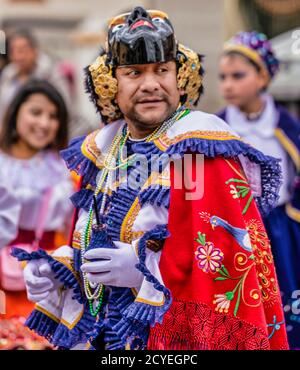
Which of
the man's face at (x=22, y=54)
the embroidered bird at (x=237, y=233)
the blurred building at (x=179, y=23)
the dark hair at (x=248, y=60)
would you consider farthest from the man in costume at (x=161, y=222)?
the man's face at (x=22, y=54)

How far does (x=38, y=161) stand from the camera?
16.3ft

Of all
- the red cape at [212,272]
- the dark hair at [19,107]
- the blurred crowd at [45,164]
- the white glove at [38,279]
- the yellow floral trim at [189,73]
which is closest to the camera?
the red cape at [212,272]

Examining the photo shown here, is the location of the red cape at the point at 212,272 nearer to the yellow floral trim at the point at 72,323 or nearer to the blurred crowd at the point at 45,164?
the yellow floral trim at the point at 72,323

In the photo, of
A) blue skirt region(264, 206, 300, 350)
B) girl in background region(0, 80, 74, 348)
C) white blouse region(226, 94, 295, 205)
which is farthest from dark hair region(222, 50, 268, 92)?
girl in background region(0, 80, 74, 348)

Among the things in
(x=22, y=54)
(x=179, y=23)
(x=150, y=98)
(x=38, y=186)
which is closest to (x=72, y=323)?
(x=150, y=98)

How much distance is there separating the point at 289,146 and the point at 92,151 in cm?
212

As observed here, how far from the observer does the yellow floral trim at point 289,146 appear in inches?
195

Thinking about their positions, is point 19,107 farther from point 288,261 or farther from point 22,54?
point 22,54

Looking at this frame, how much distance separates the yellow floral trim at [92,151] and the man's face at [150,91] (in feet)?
0.89

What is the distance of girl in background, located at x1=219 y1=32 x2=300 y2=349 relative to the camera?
4.32m

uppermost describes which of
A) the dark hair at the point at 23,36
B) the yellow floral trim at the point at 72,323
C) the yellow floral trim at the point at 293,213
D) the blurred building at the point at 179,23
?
the blurred building at the point at 179,23

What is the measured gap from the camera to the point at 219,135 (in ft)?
9.30

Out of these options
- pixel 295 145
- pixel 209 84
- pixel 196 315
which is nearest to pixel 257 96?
pixel 295 145

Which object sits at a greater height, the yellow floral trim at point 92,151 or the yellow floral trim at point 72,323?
the yellow floral trim at point 92,151
